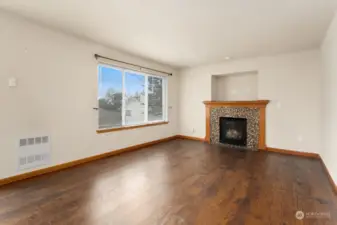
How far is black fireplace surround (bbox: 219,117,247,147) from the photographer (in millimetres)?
4945

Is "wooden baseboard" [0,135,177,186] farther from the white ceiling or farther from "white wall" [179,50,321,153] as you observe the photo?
"white wall" [179,50,321,153]

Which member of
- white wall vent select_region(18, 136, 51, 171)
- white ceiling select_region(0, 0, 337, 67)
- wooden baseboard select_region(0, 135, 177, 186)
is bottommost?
wooden baseboard select_region(0, 135, 177, 186)

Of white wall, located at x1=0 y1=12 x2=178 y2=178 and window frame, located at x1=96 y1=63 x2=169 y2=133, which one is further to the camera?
window frame, located at x1=96 y1=63 x2=169 y2=133

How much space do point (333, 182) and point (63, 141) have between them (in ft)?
13.6

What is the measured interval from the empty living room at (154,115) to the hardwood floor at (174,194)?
0.02 m

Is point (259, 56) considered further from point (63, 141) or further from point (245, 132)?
point (63, 141)

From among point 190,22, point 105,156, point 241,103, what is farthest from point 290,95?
point 105,156

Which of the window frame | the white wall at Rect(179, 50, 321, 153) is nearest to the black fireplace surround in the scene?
the white wall at Rect(179, 50, 321, 153)

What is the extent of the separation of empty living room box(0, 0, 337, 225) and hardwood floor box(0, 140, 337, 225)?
18 millimetres

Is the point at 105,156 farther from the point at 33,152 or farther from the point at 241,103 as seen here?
the point at 241,103

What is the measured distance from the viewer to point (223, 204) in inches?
79.8

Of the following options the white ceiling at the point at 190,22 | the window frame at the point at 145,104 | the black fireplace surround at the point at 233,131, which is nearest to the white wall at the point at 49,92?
the window frame at the point at 145,104

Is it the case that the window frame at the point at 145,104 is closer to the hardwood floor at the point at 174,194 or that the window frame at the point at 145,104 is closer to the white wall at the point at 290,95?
the hardwood floor at the point at 174,194

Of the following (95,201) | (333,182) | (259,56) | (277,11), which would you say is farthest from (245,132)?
(95,201)
